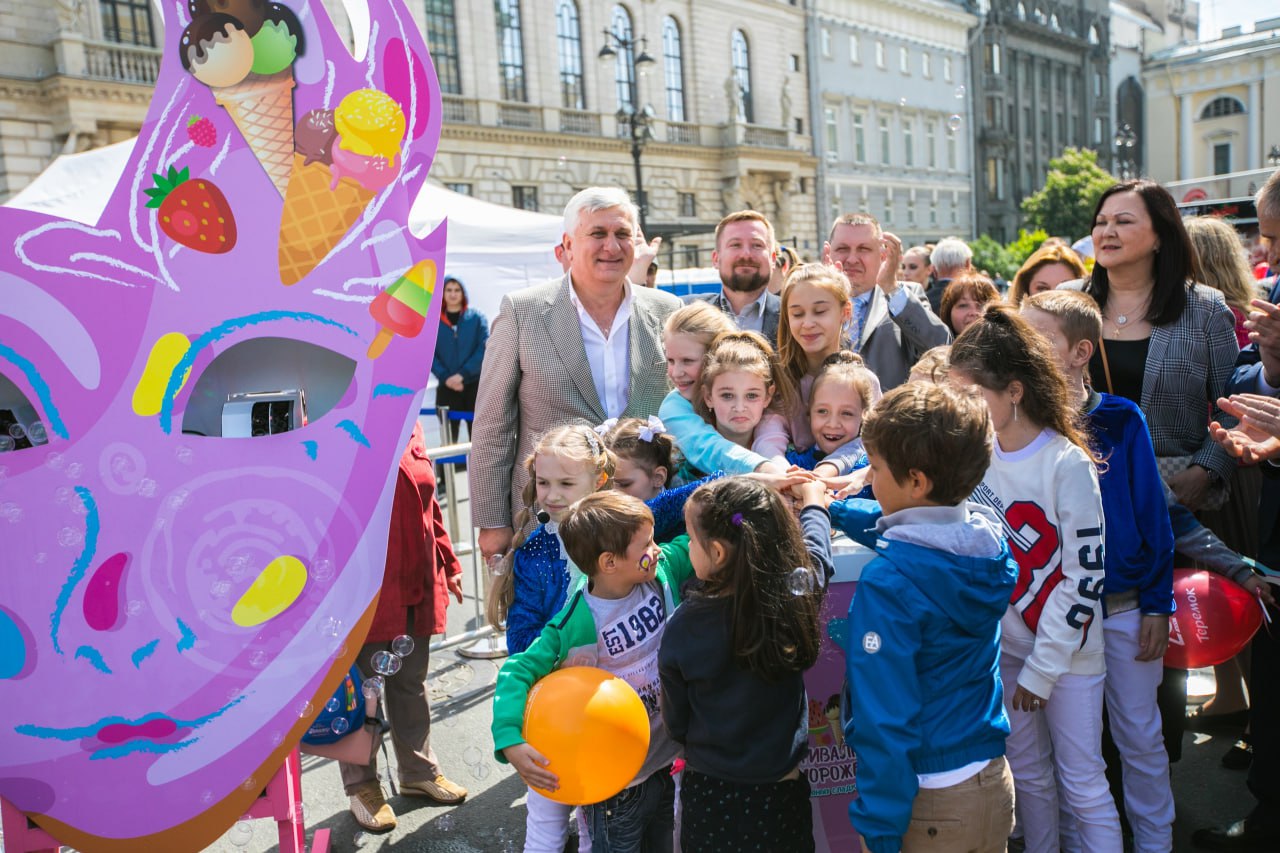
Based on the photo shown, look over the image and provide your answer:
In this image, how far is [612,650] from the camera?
2.40 metres

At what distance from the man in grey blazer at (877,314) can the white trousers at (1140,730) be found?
4.48ft

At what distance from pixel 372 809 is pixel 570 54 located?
29.2 m

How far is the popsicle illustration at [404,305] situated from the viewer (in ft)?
7.66

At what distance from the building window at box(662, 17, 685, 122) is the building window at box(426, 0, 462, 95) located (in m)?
8.69

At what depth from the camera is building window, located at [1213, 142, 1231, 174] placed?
64750mm

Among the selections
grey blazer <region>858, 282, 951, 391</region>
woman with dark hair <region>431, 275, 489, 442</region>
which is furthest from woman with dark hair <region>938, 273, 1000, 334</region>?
woman with dark hair <region>431, 275, 489, 442</region>

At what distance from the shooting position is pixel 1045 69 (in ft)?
194

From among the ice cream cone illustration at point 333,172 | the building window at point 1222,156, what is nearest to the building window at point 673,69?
the ice cream cone illustration at point 333,172

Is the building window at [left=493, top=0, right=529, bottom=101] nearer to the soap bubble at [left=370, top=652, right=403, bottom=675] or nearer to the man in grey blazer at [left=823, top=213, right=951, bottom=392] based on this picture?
the man in grey blazer at [left=823, top=213, right=951, bottom=392]

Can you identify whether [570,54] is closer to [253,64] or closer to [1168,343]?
[1168,343]

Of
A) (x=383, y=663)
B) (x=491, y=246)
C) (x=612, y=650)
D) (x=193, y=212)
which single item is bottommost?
(x=383, y=663)

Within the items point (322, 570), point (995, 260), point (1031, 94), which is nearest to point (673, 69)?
point (995, 260)

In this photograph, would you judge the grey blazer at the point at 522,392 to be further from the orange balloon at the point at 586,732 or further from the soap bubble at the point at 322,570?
the orange balloon at the point at 586,732

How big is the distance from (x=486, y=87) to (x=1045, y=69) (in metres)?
45.7
